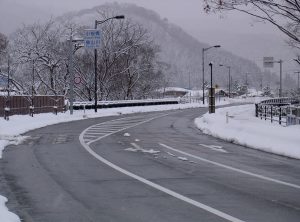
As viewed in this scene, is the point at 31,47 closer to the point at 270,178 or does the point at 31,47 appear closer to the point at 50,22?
the point at 50,22

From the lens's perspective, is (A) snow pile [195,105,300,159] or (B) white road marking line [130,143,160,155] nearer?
(B) white road marking line [130,143,160,155]

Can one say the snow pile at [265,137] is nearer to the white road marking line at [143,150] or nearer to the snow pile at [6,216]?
the white road marking line at [143,150]

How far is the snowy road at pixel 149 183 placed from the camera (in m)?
8.41

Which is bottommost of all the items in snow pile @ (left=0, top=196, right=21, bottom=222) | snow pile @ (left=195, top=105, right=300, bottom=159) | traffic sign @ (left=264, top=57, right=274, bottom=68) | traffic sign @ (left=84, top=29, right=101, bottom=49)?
snow pile @ (left=195, top=105, right=300, bottom=159)

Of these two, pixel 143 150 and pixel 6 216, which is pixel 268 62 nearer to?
pixel 143 150

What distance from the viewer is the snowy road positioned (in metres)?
8.41

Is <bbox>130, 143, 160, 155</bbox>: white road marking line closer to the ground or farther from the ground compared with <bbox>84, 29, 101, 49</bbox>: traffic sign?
closer to the ground

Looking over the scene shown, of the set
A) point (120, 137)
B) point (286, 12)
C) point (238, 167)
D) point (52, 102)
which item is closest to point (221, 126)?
point (120, 137)

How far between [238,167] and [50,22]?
54.6 m

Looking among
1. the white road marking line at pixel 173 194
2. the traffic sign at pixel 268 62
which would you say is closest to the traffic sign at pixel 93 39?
the white road marking line at pixel 173 194

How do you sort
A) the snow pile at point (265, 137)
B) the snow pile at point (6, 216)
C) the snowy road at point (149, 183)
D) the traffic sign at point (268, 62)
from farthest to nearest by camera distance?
the traffic sign at point (268, 62)
the snow pile at point (265, 137)
the snowy road at point (149, 183)
the snow pile at point (6, 216)

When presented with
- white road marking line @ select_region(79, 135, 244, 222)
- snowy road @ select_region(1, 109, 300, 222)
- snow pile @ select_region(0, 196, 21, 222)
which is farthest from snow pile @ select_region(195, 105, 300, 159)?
snow pile @ select_region(0, 196, 21, 222)

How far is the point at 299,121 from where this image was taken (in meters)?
28.5

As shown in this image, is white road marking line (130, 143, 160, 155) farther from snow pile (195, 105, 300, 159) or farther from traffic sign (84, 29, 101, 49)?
traffic sign (84, 29, 101, 49)
